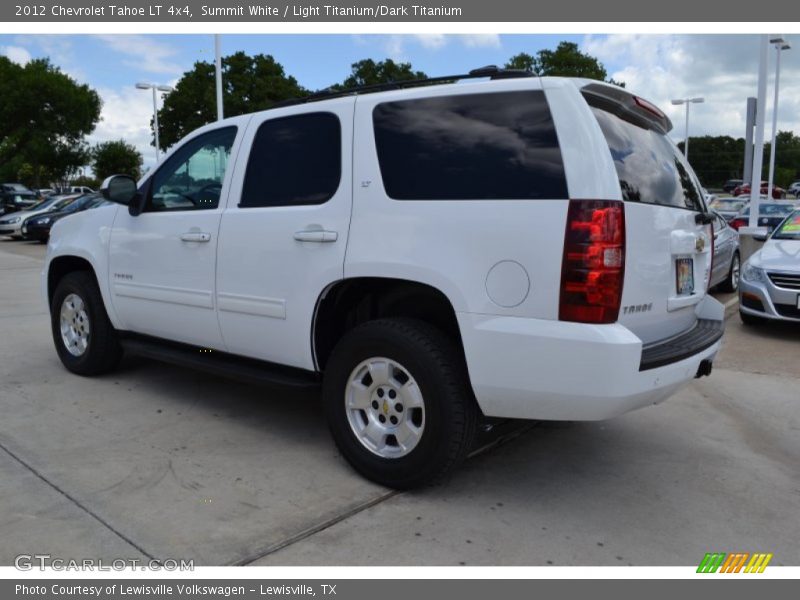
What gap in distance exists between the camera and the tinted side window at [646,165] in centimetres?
325

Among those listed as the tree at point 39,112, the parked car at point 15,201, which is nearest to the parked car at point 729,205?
the parked car at point 15,201

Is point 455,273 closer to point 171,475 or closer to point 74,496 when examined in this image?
point 171,475

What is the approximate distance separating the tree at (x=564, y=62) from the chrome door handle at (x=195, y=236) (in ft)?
112

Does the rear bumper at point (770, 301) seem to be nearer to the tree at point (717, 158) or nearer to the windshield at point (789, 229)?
the windshield at point (789, 229)

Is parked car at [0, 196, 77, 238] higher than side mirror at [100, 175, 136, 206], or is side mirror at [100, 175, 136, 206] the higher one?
side mirror at [100, 175, 136, 206]

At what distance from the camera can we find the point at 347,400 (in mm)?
3678

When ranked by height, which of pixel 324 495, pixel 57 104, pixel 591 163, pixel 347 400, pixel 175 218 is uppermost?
pixel 57 104

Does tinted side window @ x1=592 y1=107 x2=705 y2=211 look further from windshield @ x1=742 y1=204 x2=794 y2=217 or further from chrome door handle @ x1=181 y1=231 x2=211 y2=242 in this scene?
windshield @ x1=742 y1=204 x2=794 y2=217

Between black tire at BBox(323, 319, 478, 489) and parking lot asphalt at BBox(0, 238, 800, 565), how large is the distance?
146mm

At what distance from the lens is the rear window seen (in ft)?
10.7

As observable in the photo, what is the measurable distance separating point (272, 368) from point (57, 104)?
142 ft

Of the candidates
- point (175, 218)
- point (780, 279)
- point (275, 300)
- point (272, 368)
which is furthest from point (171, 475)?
point (780, 279)

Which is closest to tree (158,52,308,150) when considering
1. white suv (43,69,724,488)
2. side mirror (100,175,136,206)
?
side mirror (100,175,136,206)

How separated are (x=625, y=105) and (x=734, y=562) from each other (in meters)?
2.20
